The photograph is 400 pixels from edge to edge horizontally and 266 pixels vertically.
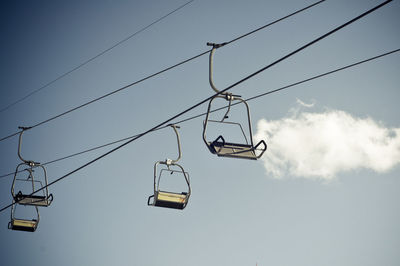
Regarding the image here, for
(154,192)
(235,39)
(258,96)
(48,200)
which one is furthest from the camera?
(48,200)

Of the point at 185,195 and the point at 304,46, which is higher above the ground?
the point at 304,46

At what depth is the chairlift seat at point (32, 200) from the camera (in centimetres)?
1431


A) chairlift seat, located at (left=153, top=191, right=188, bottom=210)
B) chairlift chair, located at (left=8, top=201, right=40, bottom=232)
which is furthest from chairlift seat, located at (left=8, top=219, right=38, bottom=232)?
chairlift seat, located at (left=153, top=191, right=188, bottom=210)

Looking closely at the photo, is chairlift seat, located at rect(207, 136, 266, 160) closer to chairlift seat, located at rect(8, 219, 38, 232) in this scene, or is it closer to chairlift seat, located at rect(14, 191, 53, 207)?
chairlift seat, located at rect(14, 191, 53, 207)

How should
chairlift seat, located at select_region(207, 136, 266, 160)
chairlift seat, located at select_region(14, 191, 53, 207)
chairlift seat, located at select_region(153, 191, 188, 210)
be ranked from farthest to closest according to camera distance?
1. chairlift seat, located at select_region(14, 191, 53, 207)
2. chairlift seat, located at select_region(153, 191, 188, 210)
3. chairlift seat, located at select_region(207, 136, 266, 160)

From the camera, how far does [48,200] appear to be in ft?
48.1

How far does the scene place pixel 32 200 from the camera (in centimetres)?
1459

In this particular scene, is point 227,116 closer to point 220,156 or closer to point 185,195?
point 220,156

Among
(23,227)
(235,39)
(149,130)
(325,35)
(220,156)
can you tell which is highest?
(235,39)

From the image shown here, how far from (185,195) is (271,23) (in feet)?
15.8

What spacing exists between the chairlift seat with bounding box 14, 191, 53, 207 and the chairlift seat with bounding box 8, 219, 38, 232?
201cm

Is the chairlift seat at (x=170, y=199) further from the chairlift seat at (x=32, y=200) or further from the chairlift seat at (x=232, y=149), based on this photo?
the chairlift seat at (x=32, y=200)

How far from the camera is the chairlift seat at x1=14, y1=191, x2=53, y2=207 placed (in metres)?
14.3

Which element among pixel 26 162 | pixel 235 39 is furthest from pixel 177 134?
pixel 26 162
